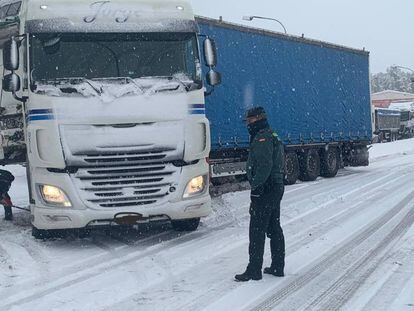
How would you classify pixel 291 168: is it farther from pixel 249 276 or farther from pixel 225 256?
pixel 249 276

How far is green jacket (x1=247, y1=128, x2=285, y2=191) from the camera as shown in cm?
602

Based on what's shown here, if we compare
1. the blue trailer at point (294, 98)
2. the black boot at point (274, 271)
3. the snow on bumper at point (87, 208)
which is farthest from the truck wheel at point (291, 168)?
the black boot at point (274, 271)

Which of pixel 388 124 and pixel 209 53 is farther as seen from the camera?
pixel 388 124

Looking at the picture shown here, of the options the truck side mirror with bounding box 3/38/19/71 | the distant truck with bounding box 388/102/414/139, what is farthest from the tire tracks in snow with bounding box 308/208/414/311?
the distant truck with bounding box 388/102/414/139

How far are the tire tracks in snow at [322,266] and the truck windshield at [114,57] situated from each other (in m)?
3.04

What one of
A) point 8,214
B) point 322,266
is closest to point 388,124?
point 8,214

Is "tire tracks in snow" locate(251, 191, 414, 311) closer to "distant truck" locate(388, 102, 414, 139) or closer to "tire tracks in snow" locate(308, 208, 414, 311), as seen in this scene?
"tire tracks in snow" locate(308, 208, 414, 311)

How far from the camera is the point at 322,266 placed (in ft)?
22.3

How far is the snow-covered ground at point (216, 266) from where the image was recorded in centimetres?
552

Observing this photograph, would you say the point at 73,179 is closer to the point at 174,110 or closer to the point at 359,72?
the point at 174,110

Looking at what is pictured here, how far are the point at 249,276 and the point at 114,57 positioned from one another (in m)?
3.72

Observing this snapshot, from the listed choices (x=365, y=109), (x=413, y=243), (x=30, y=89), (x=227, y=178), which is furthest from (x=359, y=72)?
(x=30, y=89)

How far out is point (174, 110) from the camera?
7.93 meters

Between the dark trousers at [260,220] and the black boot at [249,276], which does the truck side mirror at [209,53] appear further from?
the black boot at [249,276]
